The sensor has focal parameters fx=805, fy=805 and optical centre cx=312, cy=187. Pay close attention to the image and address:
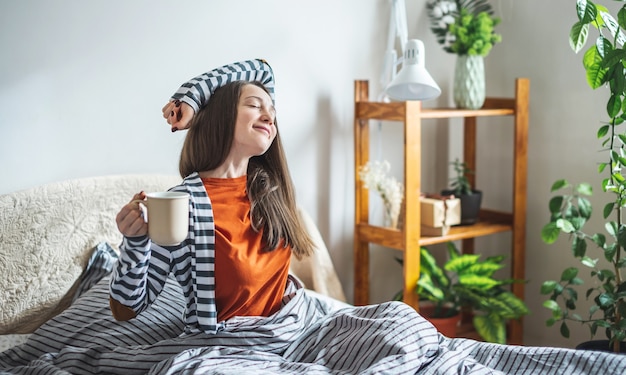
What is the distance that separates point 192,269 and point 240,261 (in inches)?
4.0

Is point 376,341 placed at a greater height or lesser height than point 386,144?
lesser

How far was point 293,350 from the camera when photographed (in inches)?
68.4

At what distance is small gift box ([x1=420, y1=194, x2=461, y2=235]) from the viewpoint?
2.74 m

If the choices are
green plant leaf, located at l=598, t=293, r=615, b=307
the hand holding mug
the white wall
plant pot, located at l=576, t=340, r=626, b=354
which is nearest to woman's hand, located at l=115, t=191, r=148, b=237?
the hand holding mug

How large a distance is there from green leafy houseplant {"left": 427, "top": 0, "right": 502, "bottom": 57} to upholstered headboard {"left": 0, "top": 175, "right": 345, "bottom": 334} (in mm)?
1271

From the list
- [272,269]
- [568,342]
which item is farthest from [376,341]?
[568,342]

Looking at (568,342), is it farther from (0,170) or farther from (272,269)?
(0,170)

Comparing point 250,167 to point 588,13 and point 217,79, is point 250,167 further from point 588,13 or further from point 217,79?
point 588,13

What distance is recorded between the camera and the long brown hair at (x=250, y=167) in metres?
1.75

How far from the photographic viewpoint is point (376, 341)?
1622mm

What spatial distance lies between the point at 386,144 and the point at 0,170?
55.5 inches

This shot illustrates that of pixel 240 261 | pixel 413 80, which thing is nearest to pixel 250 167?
pixel 240 261

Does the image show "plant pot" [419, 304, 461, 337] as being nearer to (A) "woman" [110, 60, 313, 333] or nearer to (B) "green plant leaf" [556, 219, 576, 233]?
(B) "green plant leaf" [556, 219, 576, 233]

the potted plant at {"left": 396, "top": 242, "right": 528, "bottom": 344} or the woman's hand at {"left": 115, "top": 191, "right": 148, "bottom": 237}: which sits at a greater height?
the woman's hand at {"left": 115, "top": 191, "right": 148, "bottom": 237}
